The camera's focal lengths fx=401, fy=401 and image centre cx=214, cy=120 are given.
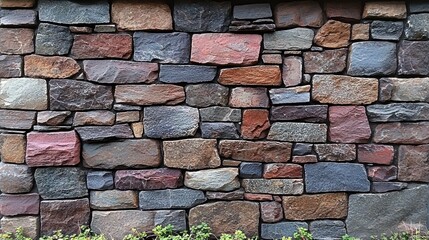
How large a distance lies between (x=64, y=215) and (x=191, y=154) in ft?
2.90

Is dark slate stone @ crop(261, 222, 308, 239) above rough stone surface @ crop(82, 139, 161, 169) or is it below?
below

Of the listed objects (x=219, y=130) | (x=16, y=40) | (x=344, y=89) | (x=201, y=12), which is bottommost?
(x=219, y=130)

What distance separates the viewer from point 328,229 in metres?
2.55

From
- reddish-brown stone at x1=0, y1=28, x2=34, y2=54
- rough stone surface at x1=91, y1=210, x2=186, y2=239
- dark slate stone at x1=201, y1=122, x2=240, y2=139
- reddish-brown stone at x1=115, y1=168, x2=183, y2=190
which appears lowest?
rough stone surface at x1=91, y1=210, x2=186, y2=239

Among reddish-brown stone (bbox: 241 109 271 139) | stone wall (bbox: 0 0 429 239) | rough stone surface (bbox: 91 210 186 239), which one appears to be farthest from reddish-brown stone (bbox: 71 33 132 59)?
rough stone surface (bbox: 91 210 186 239)

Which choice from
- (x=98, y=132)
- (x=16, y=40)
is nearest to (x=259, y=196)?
(x=98, y=132)

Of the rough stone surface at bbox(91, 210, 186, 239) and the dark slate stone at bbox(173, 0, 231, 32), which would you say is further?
the rough stone surface at bbox(91, 210, 186, 239)

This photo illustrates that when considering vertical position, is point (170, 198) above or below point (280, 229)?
above

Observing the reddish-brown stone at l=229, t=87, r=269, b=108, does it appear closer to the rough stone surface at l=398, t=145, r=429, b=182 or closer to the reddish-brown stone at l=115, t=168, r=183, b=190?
the reddish-brown stone at l=115, t=168, r=183, b=190

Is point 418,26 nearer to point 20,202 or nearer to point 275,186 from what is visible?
point 275,186

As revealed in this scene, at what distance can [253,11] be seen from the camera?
7.85 feet

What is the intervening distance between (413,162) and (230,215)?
1.19 metres

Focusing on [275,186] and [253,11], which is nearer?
[253,11]

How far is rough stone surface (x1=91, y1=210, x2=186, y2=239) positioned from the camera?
2533 mm
